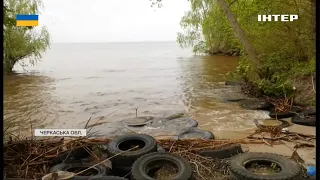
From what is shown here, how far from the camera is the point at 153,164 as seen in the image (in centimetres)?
344

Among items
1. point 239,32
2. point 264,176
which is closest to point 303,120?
point 264,176

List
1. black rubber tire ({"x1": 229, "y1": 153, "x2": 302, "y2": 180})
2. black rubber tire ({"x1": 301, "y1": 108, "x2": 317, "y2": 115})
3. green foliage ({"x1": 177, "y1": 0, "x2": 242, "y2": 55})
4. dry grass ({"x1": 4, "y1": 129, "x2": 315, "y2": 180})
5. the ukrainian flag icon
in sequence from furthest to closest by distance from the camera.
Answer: green foliage ({"x1": 177, "y1": 0, "x2": 242, "y2": 55}) < black rubber tire ({"x1": 301, "y1": 108, "x2": 317, "y2": 115}) < dry grass ({"x1": 4, "y1": 129, "x2": 315, "y2": 180}) < the ukrainian flag icon < black rubber tire ({"x1": 229, "y1": 153, "x2": 302, "y2": 180})

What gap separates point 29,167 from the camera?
12.1 feet

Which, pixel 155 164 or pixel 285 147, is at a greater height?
pixel 155 164

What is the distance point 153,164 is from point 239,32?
228 inches

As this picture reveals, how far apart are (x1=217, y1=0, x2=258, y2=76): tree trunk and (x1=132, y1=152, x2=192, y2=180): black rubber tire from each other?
18.5ft

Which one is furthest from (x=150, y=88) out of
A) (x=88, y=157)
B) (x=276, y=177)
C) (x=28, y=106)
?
(x=276, y=177)

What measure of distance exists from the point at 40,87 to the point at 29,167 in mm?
9154

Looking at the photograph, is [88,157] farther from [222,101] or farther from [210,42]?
[210,42]

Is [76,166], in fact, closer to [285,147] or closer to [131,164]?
[131,164]

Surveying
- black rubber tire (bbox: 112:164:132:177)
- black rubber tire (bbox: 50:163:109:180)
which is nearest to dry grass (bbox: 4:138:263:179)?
black rubber tire (bbox: 50:163:109:180)

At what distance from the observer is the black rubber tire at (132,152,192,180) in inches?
125

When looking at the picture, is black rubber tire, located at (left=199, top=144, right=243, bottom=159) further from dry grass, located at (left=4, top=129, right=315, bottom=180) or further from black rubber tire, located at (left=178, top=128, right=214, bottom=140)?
black rubber tire, located at (left=178, top=128, right=214, bottom=140)

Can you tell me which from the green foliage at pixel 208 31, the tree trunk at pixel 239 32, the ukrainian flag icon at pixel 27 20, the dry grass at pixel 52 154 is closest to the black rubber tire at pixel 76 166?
the dry grass at pixel 52 154
